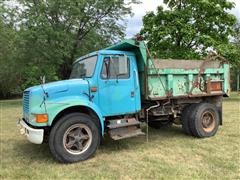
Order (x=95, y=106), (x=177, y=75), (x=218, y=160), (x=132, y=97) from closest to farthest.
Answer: (x=218, y=160) → (x=95, y=106) → (x=132, y=97) → (x=177, y=75)

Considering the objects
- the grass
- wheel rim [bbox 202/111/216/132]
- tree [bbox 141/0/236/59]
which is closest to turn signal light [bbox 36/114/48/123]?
the grass

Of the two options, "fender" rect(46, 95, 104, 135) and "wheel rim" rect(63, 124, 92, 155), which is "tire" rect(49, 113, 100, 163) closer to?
"wheel rim" rect(63, 124, 92, 155)

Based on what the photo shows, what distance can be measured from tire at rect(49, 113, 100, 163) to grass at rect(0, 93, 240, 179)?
19cm

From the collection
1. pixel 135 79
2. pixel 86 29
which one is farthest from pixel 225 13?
pixel 135 79

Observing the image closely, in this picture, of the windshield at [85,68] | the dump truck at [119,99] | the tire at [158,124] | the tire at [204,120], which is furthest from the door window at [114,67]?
the tire at [158,124]

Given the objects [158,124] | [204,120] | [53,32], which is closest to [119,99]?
[204,120]

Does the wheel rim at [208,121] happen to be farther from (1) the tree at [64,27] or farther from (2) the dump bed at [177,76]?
(1) the tree at [64,27]

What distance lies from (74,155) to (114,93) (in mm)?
1510

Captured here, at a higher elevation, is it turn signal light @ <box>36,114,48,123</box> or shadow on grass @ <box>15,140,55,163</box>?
turn signal light @ <box>36,114,48,123</box>

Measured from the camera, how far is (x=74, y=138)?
512cm

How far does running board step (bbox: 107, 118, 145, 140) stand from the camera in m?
5.54

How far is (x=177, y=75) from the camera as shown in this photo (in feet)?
21.0

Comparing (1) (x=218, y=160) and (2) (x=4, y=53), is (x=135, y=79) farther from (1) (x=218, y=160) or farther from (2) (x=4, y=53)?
(2) (x=4, y=53)

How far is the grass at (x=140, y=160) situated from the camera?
430cm
